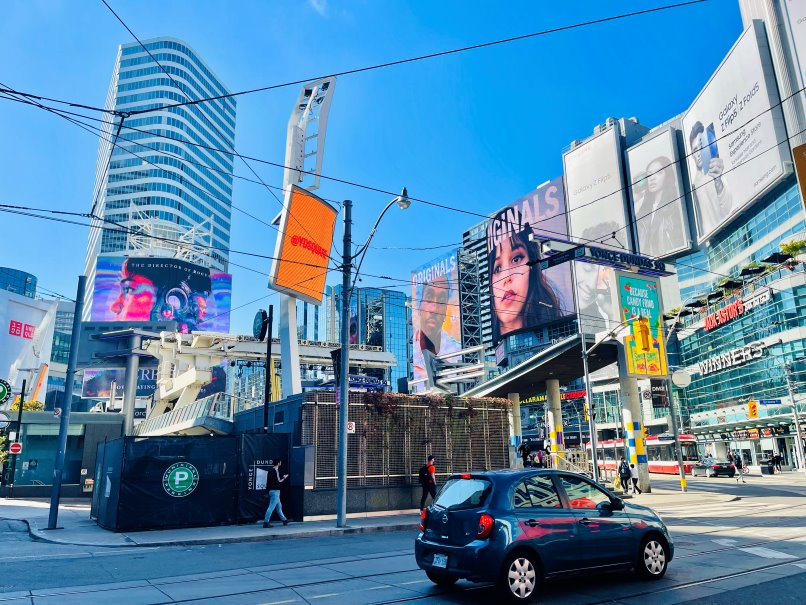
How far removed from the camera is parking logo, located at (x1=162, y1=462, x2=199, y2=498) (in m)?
16.0

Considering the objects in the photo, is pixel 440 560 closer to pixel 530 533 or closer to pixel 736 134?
pixel 530 533

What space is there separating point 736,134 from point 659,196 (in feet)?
66.5

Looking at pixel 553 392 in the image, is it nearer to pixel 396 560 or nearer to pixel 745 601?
pixel 396 560

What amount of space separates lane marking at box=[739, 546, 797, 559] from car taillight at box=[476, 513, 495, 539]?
5.75 meters

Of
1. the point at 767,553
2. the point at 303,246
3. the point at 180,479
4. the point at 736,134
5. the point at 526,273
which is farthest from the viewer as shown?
the point at 526,273

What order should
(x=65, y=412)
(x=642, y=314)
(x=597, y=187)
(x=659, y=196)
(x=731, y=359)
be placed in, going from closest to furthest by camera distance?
(x=65, y=412) < (x=642, y=314) < (x=731, y=359) < (x=659, y=196) < (x=597, y=187)

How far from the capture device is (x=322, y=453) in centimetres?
1902

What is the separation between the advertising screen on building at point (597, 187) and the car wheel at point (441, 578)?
9854 centimetres

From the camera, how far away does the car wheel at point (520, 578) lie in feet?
23.1

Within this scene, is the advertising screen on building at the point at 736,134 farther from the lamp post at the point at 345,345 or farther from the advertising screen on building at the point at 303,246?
the lamp post at the point at 345,345

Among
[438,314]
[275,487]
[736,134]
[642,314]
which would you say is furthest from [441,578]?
[438,314]

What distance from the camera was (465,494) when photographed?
25.8 ft

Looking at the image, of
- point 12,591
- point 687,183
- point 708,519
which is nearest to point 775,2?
point 687,183

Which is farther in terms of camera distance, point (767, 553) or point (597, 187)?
point (597, 187)
